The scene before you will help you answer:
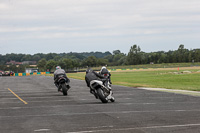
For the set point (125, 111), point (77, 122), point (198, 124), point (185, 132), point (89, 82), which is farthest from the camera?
point (89, 82)

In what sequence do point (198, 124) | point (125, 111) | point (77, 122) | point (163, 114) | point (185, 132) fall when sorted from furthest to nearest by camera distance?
1. point (125, 111)
2. point (163, 114)
3. point (77, 122)
4. point (198, 124)
5. point (185, 132)

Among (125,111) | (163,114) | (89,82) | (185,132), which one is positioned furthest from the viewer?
(89,82)

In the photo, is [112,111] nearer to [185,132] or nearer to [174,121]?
[174,121]

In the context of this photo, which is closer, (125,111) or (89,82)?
(125,111)

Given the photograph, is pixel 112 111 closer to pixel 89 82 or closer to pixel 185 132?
pixel 89 82

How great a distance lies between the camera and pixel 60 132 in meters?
9.75

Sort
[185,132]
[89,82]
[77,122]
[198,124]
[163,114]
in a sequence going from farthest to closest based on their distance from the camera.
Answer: [89,82]
[163,114]
[77,122]
[198,124]
[185,132]

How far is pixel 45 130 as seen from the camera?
1009 cm

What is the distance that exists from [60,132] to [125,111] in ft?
15.9

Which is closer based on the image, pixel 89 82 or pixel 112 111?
pixel 112 111

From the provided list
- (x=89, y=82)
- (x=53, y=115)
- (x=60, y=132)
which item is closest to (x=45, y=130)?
(x=60, y=132)

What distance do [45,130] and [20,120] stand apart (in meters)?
2.37

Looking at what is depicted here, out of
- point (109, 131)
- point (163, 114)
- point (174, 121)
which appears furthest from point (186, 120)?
point (109, 131)

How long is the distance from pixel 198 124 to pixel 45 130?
424 cm
